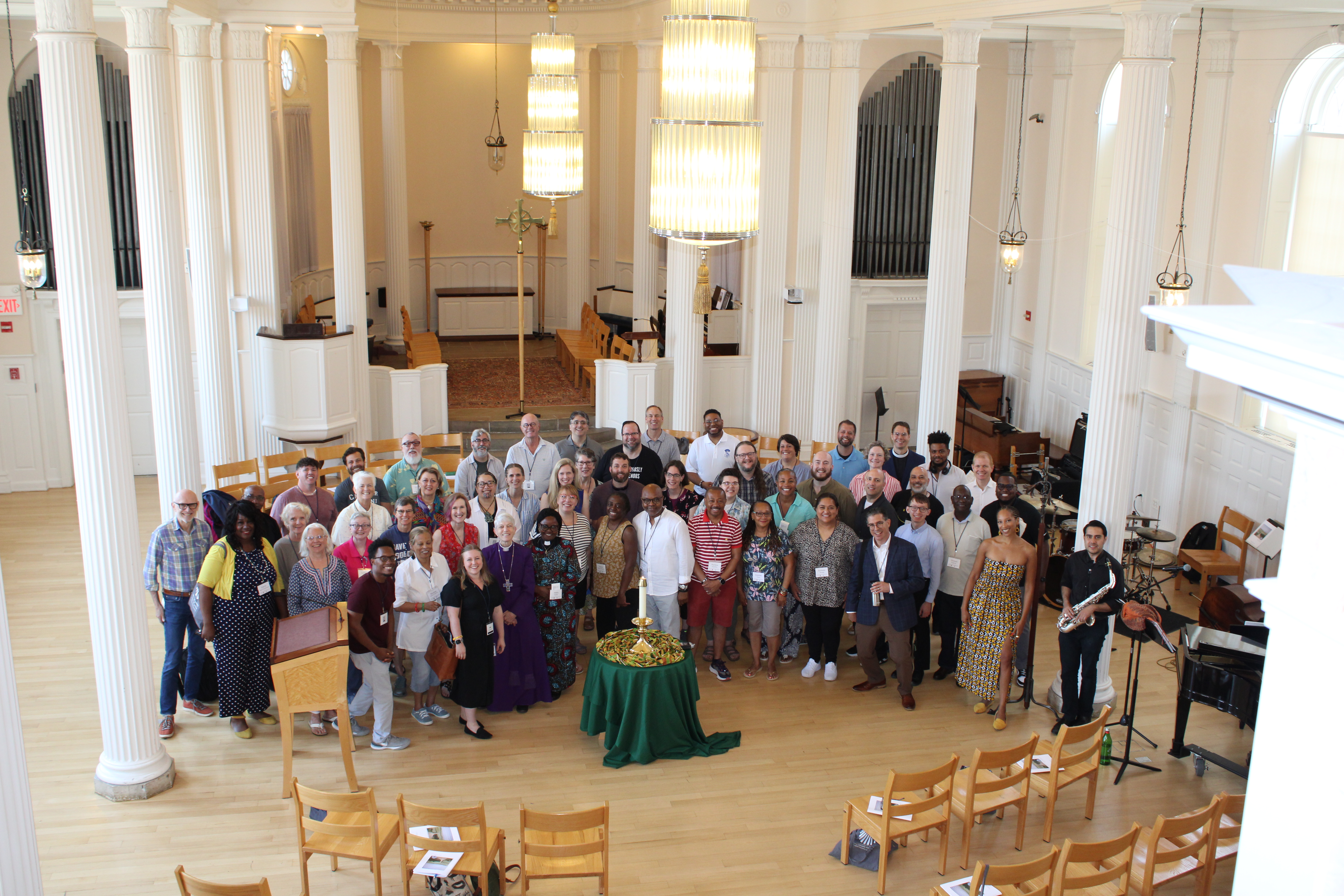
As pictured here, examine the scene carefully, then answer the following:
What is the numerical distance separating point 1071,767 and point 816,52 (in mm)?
8680

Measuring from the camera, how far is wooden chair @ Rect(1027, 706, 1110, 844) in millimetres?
7492

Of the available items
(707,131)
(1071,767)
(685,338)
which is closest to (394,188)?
(685,338)

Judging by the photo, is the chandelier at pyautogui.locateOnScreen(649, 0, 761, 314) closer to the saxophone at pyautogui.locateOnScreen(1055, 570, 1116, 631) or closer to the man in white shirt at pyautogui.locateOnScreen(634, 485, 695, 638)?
the man in white shirt at pyautogui.locateOnScreen(634, 485, 695, 638)

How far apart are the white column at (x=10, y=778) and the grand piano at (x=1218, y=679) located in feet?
Result: 24.0

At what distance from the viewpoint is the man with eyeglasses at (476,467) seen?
10148mm

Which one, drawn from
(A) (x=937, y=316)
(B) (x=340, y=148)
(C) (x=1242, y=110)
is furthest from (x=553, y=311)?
(C) (x=1242, y=110)

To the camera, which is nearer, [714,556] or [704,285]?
[704,285]

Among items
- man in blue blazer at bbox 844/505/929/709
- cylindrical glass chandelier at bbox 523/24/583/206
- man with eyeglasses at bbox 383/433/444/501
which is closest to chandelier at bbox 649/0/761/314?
man in blue blazer at bbox 844/505/929/709

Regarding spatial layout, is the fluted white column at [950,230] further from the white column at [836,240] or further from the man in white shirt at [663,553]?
the man in white shirt at [663,553]

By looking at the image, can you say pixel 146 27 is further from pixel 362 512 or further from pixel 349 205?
pixel 349 205

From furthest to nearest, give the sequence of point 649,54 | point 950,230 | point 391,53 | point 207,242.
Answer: point 391,53 < point 649,54 < point 207,242 < point 950,230

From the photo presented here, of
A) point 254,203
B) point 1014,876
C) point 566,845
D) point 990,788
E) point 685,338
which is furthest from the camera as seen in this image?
point 685,338

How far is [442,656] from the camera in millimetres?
8438

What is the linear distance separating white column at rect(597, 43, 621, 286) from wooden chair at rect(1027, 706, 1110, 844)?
12981 mm
